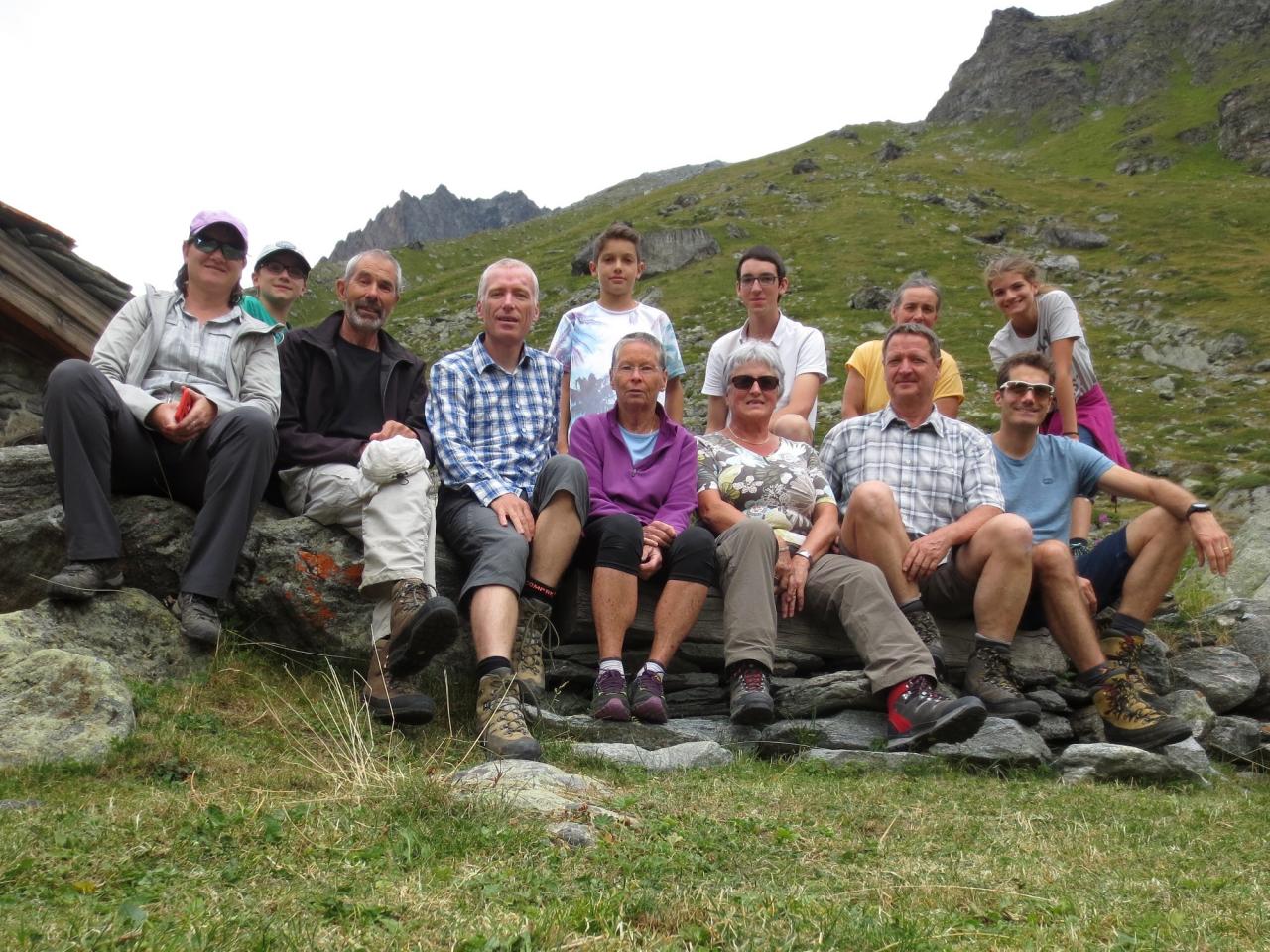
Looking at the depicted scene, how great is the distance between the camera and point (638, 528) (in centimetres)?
668

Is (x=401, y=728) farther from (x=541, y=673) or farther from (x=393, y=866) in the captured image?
(x=393, y=866)

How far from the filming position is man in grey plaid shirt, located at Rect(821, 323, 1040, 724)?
712 centimetres

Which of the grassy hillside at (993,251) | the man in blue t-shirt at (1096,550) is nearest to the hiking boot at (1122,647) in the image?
the man in blue t-shirt at (1096,550)

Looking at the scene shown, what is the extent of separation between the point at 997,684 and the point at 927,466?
160cm

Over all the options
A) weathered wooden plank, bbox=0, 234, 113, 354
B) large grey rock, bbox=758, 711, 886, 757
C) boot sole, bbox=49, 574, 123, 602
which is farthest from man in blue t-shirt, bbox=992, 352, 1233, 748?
weathered wooden plank, bbox=0, 234, 113, 354

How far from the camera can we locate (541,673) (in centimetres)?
663

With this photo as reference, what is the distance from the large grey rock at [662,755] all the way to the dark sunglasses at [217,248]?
12.9 ft

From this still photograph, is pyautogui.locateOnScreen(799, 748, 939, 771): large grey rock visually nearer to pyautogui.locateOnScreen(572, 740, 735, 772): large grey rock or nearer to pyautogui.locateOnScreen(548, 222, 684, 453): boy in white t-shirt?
pyautogui.locateOnScreen(572, 740, 735, 772): large grey rock

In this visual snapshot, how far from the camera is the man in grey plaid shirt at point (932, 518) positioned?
7.12 meters

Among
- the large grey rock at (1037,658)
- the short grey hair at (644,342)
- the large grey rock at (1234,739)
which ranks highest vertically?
the short grey hair at (644,342)

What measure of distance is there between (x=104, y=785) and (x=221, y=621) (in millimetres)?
1991

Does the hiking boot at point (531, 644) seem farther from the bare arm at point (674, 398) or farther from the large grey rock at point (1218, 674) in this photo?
Answer: the large grey rock at point (1218, 674)

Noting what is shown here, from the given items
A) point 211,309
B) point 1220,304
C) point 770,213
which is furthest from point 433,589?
point 770,213

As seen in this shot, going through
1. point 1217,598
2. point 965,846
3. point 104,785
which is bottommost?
point 1217,598
